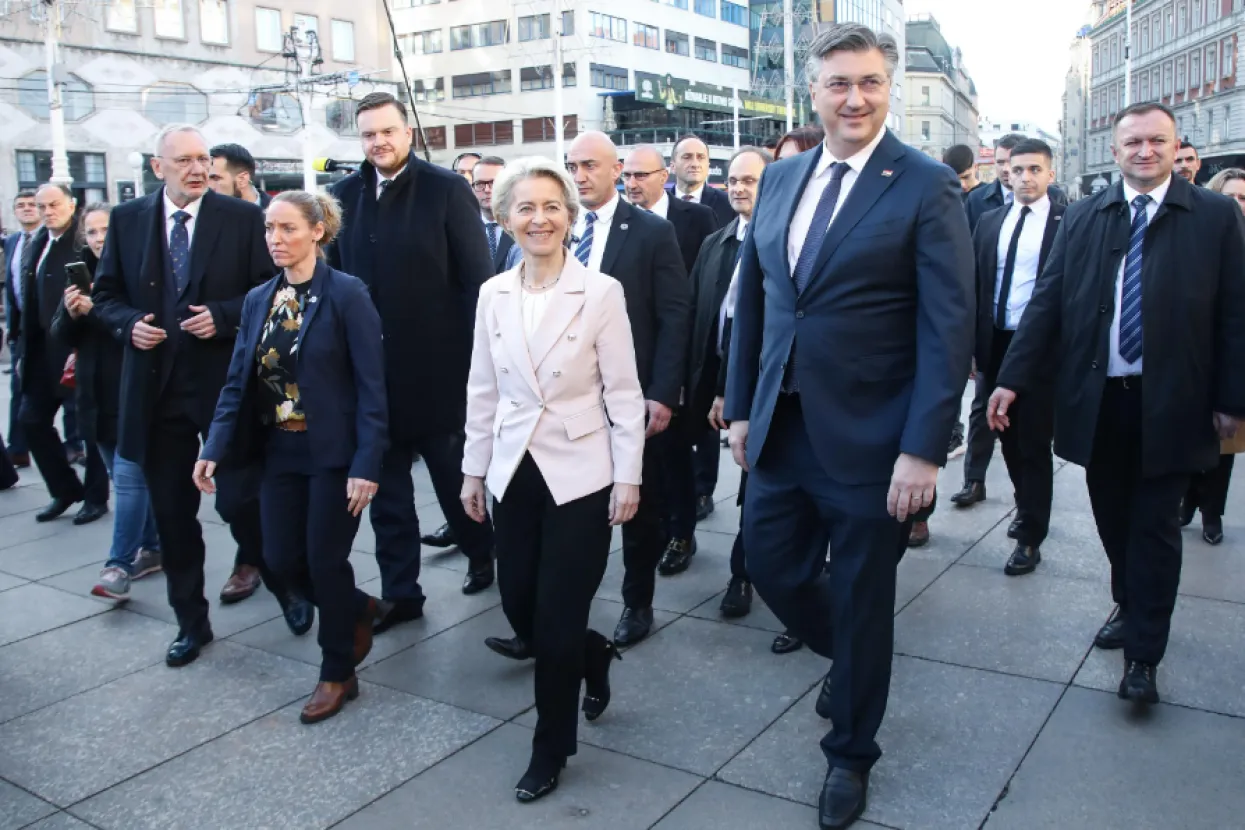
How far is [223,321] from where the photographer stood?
489 cm

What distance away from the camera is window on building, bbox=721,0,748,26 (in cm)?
7856

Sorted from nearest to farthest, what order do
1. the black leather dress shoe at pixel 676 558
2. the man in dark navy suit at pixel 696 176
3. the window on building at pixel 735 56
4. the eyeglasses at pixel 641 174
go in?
the black leather dress shoe at pixel 676 558, the eyeglasses at pixel 641 174, the man in dark navy suit at pixel 696 176, the window on building at pixel 735 56

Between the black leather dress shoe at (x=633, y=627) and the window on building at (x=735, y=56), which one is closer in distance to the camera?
the black leather dress shoe at (x=633, y=627)

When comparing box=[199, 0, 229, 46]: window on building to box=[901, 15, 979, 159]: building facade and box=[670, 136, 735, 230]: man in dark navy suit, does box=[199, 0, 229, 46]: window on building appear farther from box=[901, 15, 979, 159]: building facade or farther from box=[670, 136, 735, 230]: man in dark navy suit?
box=[901, 15, 979, 159]: building facade

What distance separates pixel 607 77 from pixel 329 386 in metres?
66.5

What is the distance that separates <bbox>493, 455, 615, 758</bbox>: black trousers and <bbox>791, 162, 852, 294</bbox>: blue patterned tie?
0.94 m

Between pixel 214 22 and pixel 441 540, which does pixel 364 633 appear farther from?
pixel 214 22

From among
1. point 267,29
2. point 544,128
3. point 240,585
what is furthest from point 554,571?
point 544,128

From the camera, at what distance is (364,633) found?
4426 mm

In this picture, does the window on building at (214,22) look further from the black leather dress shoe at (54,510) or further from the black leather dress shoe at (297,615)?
the black leather dress shoe at (297,615)

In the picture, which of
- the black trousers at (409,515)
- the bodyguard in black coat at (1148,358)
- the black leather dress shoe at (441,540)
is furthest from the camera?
the black leather dress shoe at (441,540)

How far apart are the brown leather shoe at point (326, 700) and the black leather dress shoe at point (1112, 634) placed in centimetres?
302

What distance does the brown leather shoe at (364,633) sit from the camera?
4379 millimetres

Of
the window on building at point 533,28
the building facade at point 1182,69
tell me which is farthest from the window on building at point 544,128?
the building facade at point 1182,69
